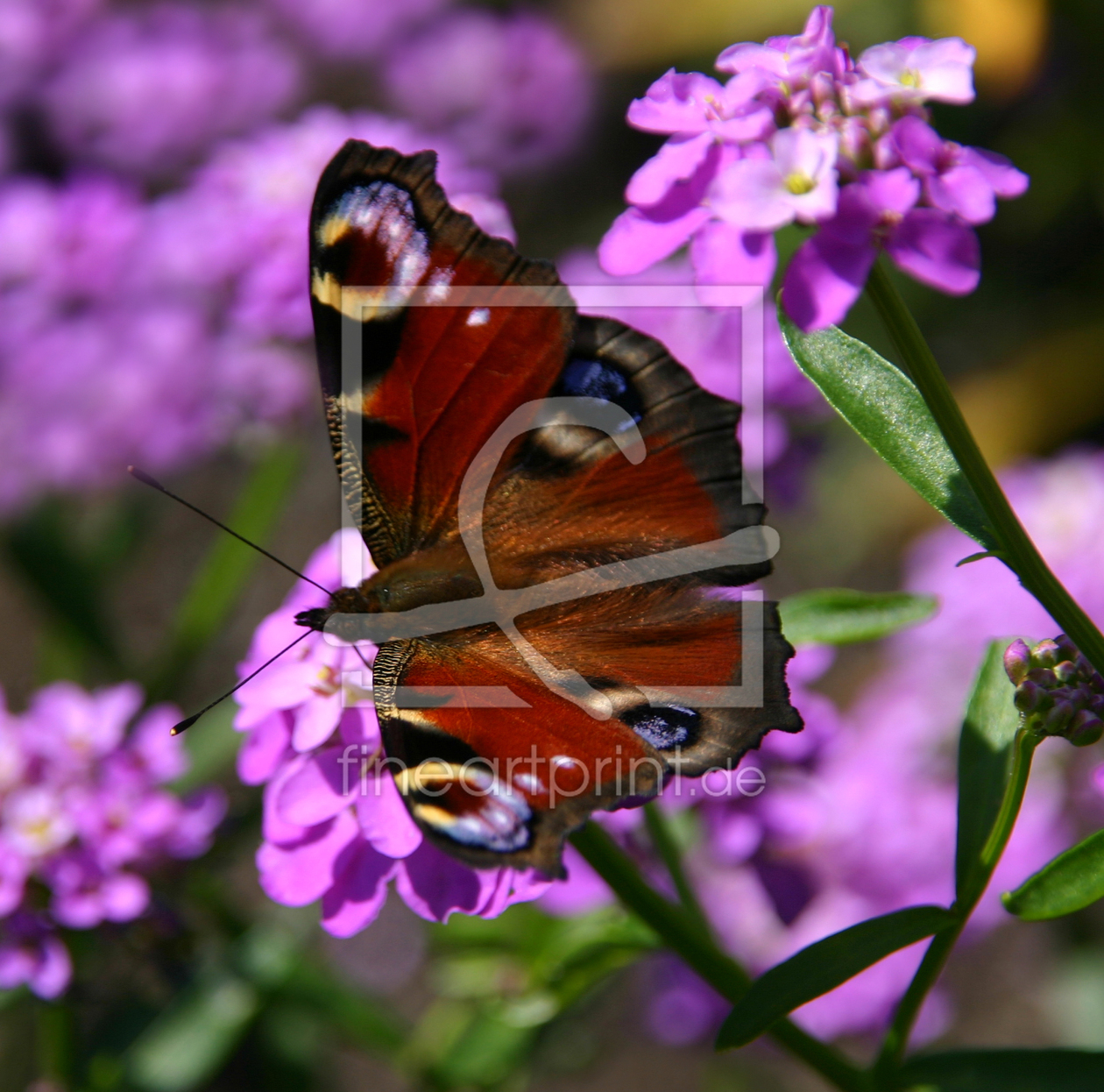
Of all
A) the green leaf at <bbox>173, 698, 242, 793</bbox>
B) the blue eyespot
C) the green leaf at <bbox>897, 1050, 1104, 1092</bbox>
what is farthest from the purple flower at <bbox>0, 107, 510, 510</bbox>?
the green leaf at <bbox>897, 1050, 1104, 1092</bbox>

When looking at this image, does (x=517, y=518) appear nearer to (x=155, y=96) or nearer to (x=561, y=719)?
(x=561, y=719)

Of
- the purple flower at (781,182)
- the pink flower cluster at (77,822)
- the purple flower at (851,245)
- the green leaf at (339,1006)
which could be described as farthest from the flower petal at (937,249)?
the green leaf at (339,1006)

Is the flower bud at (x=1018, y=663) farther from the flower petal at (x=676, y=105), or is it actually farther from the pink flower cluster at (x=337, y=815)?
the flower petal at (x=676, y=105)

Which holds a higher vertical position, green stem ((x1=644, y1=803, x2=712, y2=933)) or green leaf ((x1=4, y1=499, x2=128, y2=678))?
green stem ((x1=644, y1=803, x2=712, y2=933))

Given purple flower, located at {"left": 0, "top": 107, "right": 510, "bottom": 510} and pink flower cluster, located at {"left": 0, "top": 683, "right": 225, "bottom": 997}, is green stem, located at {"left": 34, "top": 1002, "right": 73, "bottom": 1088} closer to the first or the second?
pink flower cluster, located at {"left": 0, "top": 683, "right": 225, "bottom": 997}

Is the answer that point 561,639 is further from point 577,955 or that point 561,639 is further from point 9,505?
point 9,505
